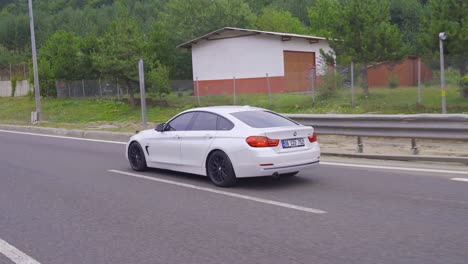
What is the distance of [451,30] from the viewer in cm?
2092

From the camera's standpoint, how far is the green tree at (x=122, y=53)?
3145 centimetres

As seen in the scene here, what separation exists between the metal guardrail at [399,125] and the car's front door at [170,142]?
4402 millimetres

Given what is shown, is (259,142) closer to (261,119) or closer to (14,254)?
(261,119)

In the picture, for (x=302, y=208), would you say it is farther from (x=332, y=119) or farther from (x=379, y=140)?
(x=379, y=140)

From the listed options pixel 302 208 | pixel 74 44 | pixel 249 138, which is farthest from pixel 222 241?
pixel 74 44

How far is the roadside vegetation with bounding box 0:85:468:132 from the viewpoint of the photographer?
814 inches

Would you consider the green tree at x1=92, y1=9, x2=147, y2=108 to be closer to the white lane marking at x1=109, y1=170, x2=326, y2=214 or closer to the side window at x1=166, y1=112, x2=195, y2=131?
Result: the white lane marking at x1=109, y1=170, x2=326, y2=214

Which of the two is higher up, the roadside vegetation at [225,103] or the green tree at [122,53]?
the green tree at [122,53]

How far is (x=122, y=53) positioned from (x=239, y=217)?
2558 centimetres

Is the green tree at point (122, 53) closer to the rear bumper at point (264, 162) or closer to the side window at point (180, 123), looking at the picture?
the side window at point (180, 123)

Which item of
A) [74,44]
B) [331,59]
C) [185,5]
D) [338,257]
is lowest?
[338,257]

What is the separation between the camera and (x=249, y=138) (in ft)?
30.2

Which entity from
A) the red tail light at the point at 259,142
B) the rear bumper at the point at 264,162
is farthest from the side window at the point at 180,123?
the red tail light at the point at 259,142

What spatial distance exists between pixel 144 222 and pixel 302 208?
2.17 metres
